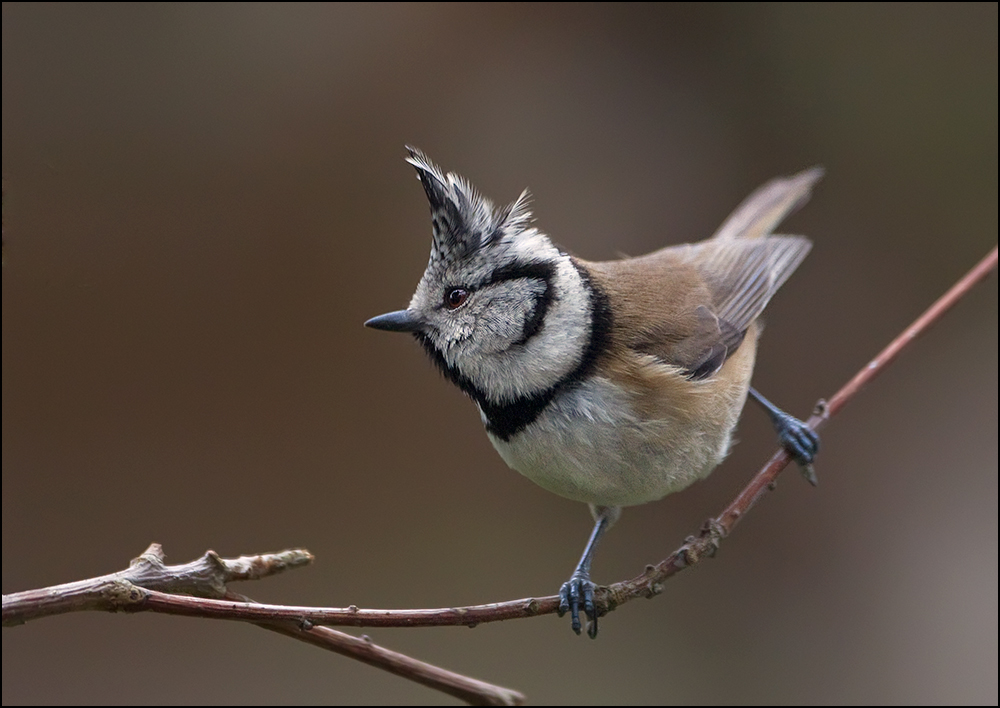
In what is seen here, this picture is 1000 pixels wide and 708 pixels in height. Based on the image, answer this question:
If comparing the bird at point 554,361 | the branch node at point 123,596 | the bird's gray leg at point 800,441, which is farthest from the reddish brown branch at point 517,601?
the bird's gray leg at point 800,441

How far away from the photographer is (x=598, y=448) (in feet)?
8.34

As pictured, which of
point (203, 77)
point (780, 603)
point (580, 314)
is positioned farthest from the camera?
point (780, 603)

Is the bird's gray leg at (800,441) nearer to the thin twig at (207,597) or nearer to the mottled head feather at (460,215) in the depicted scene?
the mottled head feather at (460,215)

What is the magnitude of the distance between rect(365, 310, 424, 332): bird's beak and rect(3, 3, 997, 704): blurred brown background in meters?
1.85

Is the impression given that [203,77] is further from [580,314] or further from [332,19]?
[580,314]

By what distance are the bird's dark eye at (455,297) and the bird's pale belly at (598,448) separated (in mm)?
380

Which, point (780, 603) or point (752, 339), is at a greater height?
point (752, 339)

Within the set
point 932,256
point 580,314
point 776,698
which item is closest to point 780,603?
point 776,698

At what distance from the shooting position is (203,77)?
4500 millimetres

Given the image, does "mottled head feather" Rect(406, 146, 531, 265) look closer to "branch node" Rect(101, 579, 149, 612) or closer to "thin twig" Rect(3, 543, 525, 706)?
"thin twig" Rect(3, 543, 525, 706)

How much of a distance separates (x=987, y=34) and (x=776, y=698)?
12.5 ft

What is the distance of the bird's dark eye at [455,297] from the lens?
258 centimetres

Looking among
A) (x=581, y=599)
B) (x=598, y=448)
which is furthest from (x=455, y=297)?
(x=581, y=599)

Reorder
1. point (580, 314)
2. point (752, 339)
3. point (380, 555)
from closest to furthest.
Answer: point (580, 314) < point (752, 339) < point (380, 555)
